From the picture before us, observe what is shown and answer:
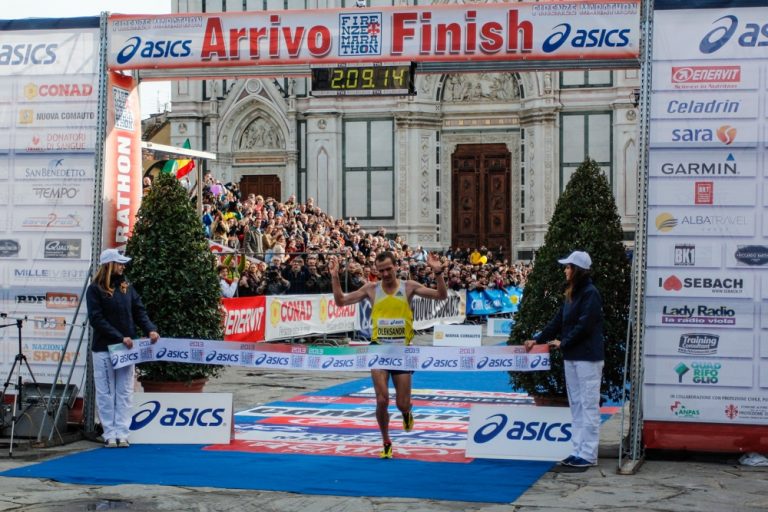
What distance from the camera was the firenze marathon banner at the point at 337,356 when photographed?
11.0 meters

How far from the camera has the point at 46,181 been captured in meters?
12.5

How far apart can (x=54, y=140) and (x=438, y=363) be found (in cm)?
485

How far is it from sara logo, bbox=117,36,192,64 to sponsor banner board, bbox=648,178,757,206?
500cm

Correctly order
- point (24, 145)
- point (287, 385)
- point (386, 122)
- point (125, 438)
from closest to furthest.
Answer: point (125, 438) < point (24, 145) < point (287, 385) < point (386, 122)

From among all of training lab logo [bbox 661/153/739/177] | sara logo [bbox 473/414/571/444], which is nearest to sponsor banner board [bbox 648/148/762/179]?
training lab logo [bbox 661/153/739/177]

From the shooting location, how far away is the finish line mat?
31.2 ft

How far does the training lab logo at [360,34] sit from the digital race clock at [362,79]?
0.18 metres

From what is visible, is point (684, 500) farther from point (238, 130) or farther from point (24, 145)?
point (238, 130)

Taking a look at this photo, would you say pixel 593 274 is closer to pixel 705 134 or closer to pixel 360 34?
pixel 705 134

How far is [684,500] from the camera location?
8938mm

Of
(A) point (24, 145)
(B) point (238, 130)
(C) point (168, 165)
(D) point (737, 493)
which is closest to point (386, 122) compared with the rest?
(B) point (238, 130)

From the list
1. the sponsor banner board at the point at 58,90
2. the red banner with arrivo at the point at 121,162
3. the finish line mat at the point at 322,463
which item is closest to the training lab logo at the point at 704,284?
the finish line mat at the point at 322,463

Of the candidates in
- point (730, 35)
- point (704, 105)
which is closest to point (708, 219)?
point (704, 105)

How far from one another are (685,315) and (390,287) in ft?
9.06
